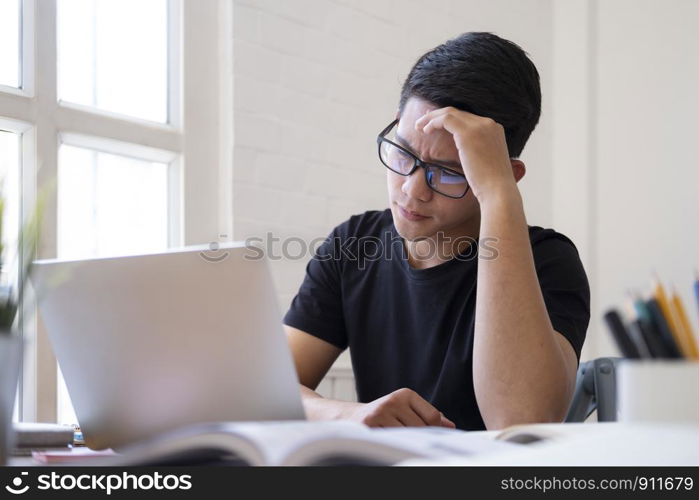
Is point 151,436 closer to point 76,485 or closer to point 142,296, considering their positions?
point 142,296

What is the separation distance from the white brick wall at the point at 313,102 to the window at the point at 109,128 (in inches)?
2.8

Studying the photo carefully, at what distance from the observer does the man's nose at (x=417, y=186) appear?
Result: 1.51 meters

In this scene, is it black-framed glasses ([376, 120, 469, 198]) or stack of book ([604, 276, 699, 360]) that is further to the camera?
black-framed glasses ([376, 120, 469, 198])

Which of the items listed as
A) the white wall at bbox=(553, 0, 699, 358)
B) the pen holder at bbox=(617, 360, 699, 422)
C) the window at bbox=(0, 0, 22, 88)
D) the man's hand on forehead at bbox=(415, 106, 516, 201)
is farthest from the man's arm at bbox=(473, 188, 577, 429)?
the white wall at bbox=(553, 0, 699, 358)

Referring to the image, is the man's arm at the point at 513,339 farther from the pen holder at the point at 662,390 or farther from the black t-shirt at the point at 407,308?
the pen holder at the point at 662,390

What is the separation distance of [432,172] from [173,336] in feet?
2.30

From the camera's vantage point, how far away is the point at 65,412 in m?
2.10

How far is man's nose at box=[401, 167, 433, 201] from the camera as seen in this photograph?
1.51m

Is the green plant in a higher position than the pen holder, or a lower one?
higher

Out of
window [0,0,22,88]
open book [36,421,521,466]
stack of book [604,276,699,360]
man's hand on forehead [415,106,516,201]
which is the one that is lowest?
open book [36,421,521,466]

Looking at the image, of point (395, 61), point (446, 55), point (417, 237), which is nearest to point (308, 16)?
point (395, 61)

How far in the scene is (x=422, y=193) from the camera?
152 centimetres

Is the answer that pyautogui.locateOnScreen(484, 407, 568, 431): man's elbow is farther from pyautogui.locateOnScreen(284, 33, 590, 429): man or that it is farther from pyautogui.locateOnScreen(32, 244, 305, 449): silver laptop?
pyautogui.locateOnScreen(32, 244, 305, 449): silver laptop

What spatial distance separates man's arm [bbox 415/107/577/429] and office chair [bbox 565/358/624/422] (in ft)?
0.98
